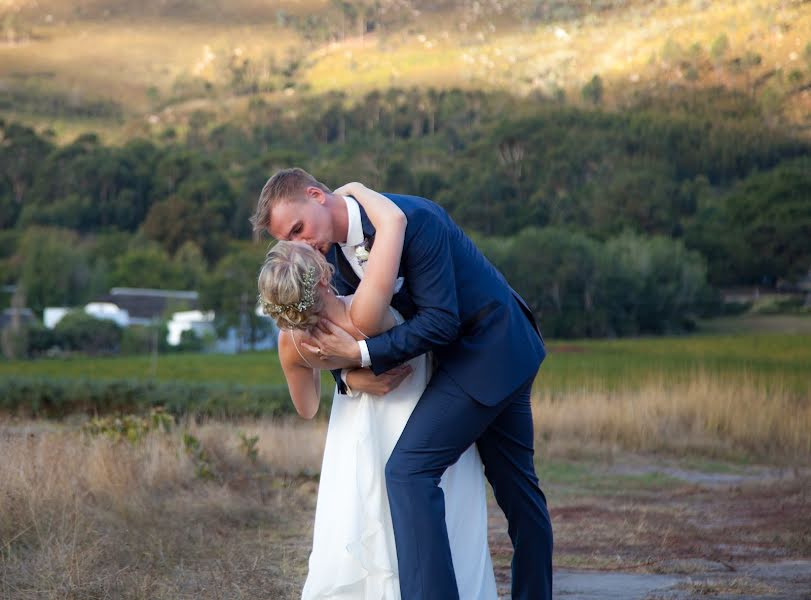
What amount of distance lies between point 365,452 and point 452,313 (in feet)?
1.67

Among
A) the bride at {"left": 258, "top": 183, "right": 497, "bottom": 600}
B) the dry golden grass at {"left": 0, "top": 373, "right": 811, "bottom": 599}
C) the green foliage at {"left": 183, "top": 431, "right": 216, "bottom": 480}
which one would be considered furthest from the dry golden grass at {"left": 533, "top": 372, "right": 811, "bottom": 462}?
the bride at {"left": 258, "top": 183, "right": 497, "bottom": 600}

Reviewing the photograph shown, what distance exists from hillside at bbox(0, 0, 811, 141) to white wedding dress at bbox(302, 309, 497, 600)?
125 ft

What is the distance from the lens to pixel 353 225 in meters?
3.27

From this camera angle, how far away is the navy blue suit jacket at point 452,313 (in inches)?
127

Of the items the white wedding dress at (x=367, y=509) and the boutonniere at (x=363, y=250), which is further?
the white wedding dress at (x=367, y=509)

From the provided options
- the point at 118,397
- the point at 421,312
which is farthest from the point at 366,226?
the point at 118,397

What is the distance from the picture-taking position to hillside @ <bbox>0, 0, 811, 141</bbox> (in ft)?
158

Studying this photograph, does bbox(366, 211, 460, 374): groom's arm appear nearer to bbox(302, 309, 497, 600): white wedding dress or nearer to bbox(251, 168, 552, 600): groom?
bbox(251, 168, 552, 600): groom

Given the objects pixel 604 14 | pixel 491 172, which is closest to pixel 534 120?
pixel 491 172

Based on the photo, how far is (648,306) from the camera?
1253 inches

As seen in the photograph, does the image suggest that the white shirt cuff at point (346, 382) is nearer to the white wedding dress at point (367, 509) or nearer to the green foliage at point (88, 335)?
the white wedding dress at point (367, 509)

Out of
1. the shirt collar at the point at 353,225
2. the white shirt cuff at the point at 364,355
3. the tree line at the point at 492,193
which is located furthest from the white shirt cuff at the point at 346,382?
the tree line at the point at 492,193

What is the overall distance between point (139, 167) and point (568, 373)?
5604cm

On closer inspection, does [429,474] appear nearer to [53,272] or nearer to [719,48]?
[719,48]
